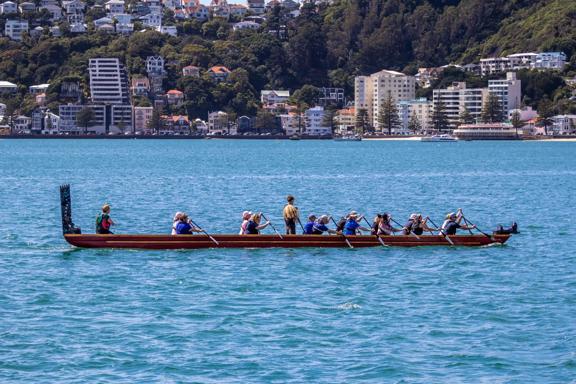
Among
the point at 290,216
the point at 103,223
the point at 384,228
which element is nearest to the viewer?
the point at 103,223

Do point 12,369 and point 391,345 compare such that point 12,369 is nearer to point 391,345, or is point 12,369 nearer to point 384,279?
point 391,345

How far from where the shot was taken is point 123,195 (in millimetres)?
82812

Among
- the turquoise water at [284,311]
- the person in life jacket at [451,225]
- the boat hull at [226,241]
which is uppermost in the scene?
the person in life jacket at [451,225]

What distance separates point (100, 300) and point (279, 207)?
3640 centimetres

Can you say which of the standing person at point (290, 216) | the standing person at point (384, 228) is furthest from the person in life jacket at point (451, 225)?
the standing person at point (290, 216)

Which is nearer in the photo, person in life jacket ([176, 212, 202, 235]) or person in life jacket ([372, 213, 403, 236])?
person in life jacket ([176, 212, 202, 235])

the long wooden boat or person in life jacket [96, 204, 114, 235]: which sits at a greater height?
person in life jacket [96, 204, 114, 235]

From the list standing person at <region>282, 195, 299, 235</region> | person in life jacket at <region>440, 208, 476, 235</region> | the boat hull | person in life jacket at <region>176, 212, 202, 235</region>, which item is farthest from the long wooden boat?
person in life jacket at <region>440, 208, 476, 235</region>

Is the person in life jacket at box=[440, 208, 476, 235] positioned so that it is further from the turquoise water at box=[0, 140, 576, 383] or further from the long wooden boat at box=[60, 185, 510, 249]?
the turquoise water at box=[0, 140, 576, 383]

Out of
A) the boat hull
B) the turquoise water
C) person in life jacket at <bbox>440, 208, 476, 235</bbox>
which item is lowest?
the turquoise water

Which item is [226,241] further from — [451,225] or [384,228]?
[451,225]

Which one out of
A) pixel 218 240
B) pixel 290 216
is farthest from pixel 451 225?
pixel 218 240

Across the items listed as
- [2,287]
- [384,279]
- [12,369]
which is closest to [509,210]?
[384,279]

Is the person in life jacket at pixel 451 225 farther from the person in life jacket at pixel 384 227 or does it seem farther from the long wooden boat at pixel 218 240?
the person in life jacket at pixel 384 227
